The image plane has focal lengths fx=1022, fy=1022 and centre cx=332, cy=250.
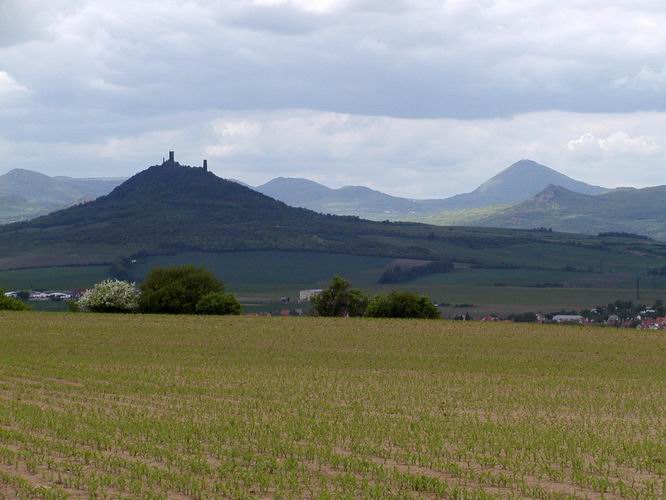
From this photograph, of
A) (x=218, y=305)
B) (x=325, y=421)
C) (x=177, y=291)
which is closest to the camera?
(x=325, y=421)

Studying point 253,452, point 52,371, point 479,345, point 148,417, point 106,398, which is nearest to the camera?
point 253,452

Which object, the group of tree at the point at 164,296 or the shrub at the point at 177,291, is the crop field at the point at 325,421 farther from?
the shrub at the point at 177,291

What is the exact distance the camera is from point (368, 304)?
96.5 meters

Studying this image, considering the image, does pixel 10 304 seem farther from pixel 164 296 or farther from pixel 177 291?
pixel 177 291

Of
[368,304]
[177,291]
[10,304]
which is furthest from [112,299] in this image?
[368,304]

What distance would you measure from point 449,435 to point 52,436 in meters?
9.72

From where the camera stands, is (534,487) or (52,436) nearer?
(534,487)

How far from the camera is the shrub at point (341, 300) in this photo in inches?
3846

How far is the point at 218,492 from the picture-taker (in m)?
18.6

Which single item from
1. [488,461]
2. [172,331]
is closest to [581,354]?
[172,331]

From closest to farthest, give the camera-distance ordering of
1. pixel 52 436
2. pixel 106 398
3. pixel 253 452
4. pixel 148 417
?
Result: 1. pixel 253 452
2. pixel 52 436
3. pixel 148 417
4. pixel 106 398

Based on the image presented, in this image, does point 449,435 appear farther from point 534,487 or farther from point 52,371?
point 52,371

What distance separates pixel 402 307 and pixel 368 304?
3.73m

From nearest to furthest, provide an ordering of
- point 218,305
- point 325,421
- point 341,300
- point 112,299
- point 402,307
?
point 325,421 → point 218,305 → point 402,307 → point 112,299 → point 341,300
